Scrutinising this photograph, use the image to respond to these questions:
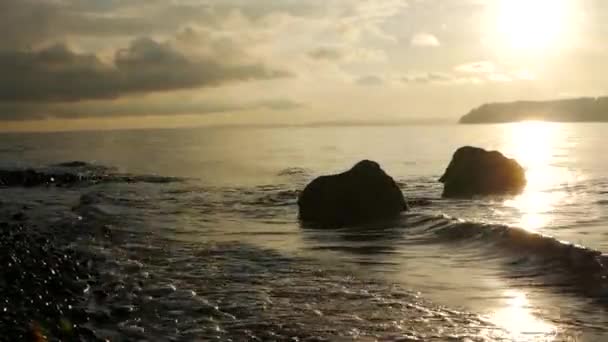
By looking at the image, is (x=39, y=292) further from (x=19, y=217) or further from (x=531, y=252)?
(x=19, y=217)

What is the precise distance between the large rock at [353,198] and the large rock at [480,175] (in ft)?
29.3

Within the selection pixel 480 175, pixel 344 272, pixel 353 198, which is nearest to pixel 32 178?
pixel 353 198

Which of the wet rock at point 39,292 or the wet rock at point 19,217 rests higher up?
the wet rock at point 19,217

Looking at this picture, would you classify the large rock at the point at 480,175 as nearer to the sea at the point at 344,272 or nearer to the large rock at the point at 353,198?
the sea at the point at 344,272

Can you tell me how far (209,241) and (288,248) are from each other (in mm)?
2760

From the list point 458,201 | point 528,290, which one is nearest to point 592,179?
point 458,201

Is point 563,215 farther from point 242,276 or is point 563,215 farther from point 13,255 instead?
point 13,255

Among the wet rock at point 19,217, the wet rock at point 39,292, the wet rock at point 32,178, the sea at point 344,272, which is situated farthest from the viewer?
the wet rock at point 32,178

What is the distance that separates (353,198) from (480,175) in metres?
12.3

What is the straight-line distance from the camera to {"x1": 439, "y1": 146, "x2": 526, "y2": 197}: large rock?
33.8 m

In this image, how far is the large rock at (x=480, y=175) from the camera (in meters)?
33.8

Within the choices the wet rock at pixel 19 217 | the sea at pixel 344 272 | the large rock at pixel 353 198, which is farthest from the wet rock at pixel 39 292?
the large rock at pixel 353 198

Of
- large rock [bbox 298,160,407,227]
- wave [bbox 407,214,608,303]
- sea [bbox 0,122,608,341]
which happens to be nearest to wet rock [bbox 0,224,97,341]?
sea [bbox 0,122,608,341]

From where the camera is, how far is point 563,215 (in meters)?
26.0
